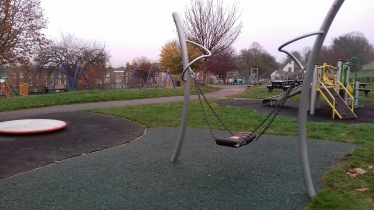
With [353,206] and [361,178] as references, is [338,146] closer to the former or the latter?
[361,178]

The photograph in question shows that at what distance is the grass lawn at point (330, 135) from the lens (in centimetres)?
300

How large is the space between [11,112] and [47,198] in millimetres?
8533

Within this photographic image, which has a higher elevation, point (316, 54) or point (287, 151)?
point (316, 54)

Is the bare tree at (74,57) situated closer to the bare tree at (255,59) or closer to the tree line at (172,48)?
the tree line at (172,48)

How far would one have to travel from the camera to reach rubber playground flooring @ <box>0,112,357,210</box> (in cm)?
302

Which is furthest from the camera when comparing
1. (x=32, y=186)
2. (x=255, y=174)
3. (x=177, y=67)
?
(x=177, y=67)

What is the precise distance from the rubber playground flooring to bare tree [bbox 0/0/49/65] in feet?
29.0

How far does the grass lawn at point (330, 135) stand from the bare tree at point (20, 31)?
670cm

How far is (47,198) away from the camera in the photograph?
3076 mm

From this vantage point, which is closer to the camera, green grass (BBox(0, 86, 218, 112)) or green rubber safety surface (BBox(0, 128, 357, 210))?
green rubber safety surface (BBox(0, 128, 357, 210))

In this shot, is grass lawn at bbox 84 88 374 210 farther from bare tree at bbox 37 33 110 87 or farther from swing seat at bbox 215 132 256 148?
bare tree at bbox 37 33 110 87

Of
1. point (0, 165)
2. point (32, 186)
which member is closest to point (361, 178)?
point (32, 186)

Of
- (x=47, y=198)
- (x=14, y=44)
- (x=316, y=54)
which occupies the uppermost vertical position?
(x=14, y=44)

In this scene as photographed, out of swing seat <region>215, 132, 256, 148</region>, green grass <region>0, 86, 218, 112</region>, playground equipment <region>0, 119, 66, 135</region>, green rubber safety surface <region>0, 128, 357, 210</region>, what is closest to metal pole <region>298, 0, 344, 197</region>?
green rubber safety surface <region>0, 128, 357, 210</region>
